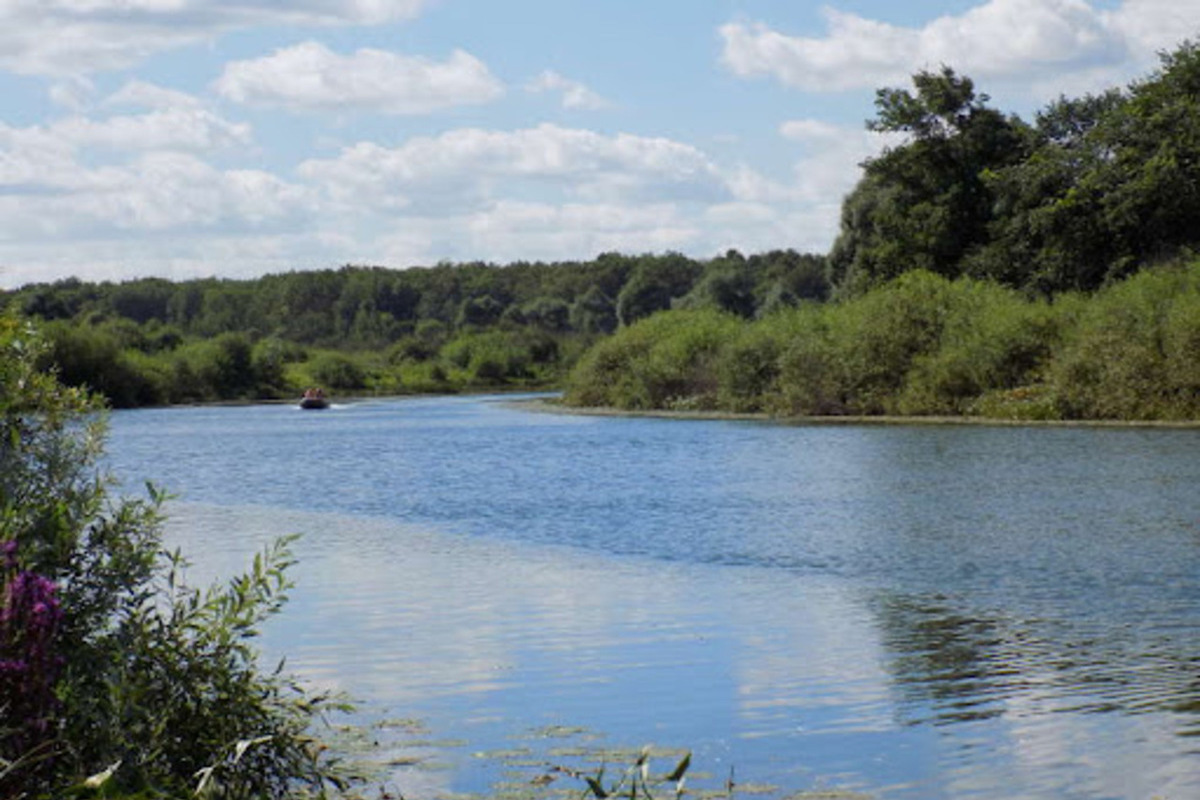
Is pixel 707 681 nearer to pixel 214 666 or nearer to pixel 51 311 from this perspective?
pixel 214 666

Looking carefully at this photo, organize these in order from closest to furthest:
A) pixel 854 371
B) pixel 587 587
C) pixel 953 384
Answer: pixel 587 587 → pixel 953 384 → pixel 854 371

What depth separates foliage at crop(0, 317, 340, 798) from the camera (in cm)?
646

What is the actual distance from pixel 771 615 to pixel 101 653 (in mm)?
8619

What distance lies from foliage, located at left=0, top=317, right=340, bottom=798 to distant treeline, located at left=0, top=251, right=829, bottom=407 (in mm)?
74304

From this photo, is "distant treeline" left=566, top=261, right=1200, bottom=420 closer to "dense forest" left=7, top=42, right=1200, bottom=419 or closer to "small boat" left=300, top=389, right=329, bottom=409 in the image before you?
"dense forest" left=7, top=42, right=1200, bottom=419

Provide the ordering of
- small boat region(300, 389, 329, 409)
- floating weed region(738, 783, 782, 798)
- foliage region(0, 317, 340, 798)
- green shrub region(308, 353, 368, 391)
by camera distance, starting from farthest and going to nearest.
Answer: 1. green shrub region(308, 353, 368, 391)
2. small boat region(300, 389, 329, 409)
3. floating weed region(738, 783, 782, 798)
4. foliage region(0, 317, 340, 798)

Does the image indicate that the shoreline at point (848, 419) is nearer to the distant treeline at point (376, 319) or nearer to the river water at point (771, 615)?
the river water at point (771, 615)

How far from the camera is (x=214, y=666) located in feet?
25.3

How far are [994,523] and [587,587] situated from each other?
7.66 m

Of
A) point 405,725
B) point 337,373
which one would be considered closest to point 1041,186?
point 405,725

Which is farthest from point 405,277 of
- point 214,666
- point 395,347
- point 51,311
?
point 214,666

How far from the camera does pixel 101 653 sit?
7375 millimetres

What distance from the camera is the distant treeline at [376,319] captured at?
106m

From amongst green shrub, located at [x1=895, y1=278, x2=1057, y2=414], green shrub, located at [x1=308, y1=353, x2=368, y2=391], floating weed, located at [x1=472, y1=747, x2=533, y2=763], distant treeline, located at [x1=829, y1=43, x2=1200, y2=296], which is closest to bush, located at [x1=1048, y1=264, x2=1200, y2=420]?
green shrub, located at [x1=895, y1=278, x2=1057, y2=414]
